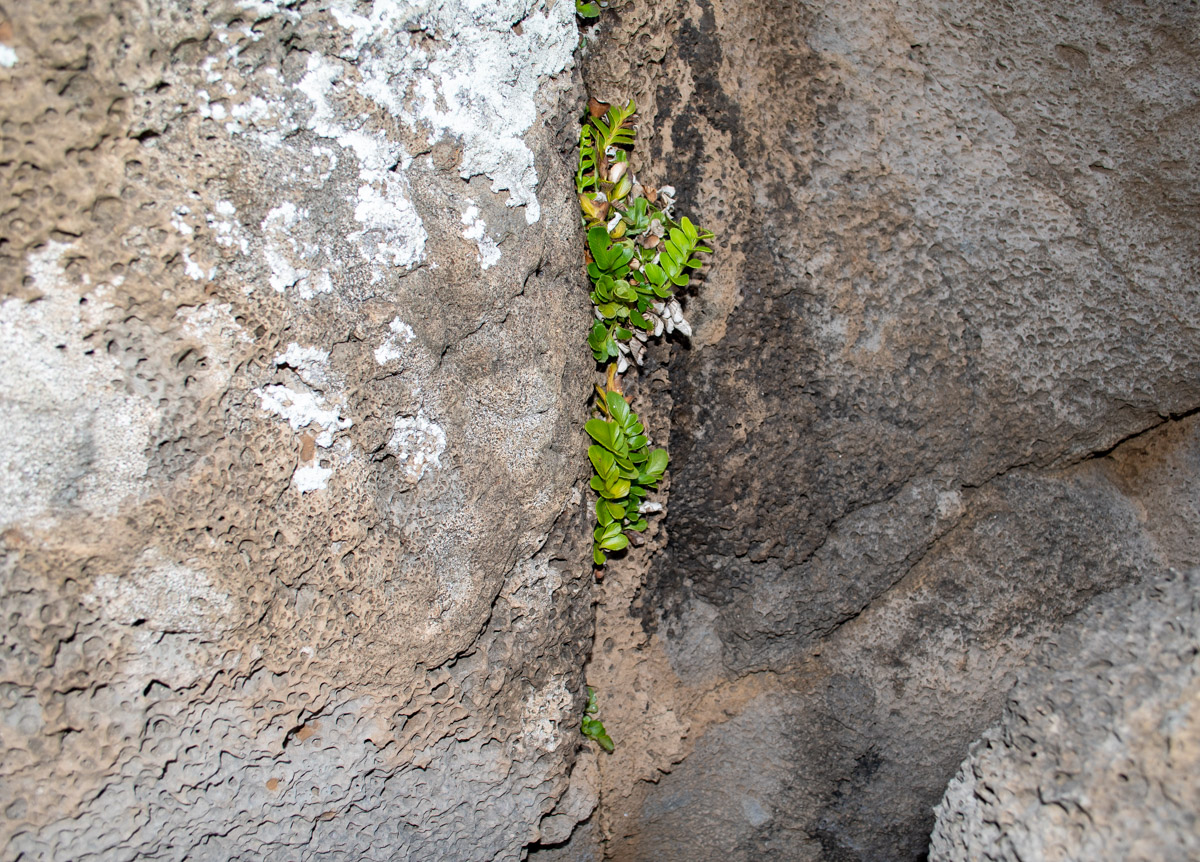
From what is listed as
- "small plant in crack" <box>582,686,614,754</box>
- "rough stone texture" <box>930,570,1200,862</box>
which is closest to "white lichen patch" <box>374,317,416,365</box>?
"small plant in crack" <box>582,686,614,754</box>

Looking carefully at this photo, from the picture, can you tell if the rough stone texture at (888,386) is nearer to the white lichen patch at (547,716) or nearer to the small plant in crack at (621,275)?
the small plant in crack at (621,275)

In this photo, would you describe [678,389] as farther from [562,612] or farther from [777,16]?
[777,16]

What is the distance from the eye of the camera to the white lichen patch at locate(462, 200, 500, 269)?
1354 mm

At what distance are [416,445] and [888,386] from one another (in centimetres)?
96

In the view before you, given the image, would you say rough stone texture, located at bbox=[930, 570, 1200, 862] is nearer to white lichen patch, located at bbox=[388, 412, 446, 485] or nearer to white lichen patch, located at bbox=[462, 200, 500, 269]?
white lichen patch, located at bbox=[388, 412, 446, 485]

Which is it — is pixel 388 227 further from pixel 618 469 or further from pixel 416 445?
pixel 618 469

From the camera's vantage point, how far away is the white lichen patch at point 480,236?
4.44 ft

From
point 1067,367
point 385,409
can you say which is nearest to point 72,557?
point 385,409

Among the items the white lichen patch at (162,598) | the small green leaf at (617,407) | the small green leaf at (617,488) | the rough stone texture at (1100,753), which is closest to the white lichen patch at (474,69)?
the small green leaf at (617,407)

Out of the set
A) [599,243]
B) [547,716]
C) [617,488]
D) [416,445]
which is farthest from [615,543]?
[599,243]

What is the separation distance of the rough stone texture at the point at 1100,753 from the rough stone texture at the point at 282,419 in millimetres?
827

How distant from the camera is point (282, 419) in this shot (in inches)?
48.8

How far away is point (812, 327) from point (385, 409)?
87cm

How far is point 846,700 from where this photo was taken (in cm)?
176
